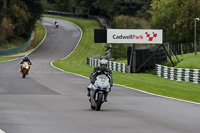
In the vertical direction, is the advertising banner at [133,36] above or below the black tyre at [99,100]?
above

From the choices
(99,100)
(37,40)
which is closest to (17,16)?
(37,40)

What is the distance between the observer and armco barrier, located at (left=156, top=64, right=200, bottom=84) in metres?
32.2

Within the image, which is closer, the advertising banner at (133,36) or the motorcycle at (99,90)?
the motorcycle at (99,90)

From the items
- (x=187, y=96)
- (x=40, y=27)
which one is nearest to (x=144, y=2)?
(x=40, y=27)

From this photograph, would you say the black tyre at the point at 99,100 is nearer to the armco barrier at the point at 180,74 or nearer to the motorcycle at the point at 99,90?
the motorcycle at the point at 99,90

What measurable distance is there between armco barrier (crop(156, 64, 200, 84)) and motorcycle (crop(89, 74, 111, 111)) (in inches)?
721

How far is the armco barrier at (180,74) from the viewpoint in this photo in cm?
3216

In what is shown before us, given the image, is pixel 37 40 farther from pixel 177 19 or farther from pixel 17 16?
pixel 177 19

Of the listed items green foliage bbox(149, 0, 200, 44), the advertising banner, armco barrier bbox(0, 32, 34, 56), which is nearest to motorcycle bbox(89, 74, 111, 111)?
the advertising banner

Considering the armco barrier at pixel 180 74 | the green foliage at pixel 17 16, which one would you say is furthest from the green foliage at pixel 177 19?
the armco barrier at pixel 180 74

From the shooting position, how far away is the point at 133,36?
43000 mm

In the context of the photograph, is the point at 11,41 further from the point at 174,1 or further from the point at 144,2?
the point at 144,2

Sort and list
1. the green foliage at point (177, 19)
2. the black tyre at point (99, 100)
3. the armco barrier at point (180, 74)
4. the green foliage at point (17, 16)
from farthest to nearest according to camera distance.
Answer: the green foliage at point (17, 16)
the green foliage at point (177, 19)
the armco barrier at point (180, 74)
the black tyre at point (99, 100)

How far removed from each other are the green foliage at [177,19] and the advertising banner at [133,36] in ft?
98.9
